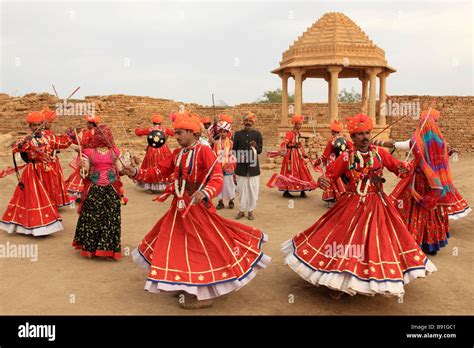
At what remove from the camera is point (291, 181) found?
10594mm

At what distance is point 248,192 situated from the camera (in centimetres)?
839

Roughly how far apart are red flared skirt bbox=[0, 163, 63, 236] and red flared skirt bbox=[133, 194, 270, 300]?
299cm

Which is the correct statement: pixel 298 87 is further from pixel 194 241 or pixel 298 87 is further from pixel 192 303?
pixel 192 303

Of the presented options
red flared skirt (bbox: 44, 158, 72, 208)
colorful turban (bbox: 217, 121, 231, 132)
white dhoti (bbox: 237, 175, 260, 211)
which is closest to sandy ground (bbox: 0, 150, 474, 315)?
red flared skirt (bbox: 44, 158, 72, 208)

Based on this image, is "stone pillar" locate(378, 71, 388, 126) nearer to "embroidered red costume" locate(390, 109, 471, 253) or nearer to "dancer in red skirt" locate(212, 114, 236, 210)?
"dancer in red skirt" locate(212, 114, 236, 210)

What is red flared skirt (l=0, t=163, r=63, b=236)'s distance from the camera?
22.4 ft

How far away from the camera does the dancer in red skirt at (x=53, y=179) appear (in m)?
Result: 7.03

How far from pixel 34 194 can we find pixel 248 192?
11.9ft

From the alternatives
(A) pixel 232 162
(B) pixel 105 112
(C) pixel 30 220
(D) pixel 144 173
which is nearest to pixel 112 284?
(D) pixel 144 173

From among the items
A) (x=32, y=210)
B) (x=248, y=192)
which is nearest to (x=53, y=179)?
(x=32, y=210)

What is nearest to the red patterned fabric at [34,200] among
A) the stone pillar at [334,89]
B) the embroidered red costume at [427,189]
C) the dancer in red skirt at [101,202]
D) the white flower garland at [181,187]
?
the dancer in red skirt at [101,202]

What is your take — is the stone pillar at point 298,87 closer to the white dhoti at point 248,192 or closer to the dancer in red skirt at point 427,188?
the white dhoti at point 248,192

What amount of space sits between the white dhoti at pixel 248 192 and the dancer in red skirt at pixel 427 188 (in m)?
2.64
